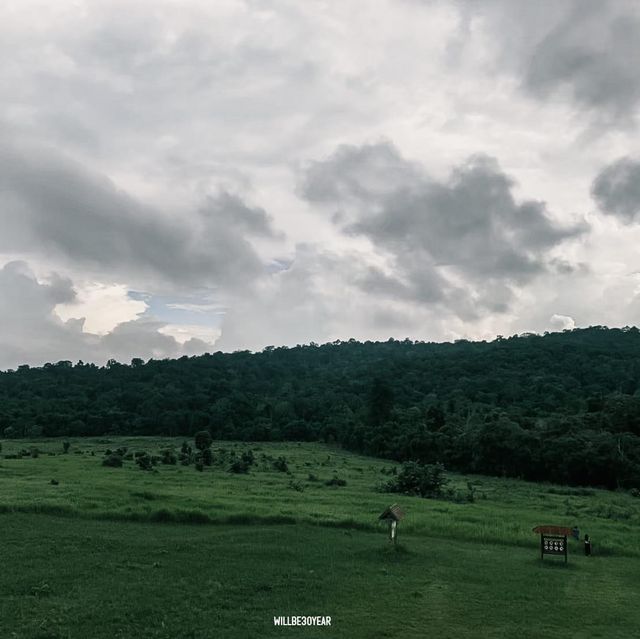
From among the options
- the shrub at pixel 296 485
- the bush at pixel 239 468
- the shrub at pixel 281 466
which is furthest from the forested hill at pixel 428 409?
the shrub at pixel 296 485

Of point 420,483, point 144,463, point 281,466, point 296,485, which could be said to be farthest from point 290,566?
point 281,466

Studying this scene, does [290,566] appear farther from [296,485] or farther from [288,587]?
[296,485]

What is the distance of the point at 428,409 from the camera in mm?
124188

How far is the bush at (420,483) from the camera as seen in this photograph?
57375mm

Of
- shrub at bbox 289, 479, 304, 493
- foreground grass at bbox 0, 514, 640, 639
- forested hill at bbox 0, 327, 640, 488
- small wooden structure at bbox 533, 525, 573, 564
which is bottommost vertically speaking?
foreground grass at bbox 0, 514, 640, 639

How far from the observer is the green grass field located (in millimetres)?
20625

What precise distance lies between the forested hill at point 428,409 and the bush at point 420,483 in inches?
1238

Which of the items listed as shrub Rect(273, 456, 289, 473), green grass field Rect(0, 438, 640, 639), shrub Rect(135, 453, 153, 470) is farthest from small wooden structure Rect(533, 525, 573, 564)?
shrub Rect(135, 453, 153, 470)

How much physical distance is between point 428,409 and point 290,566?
99.7m

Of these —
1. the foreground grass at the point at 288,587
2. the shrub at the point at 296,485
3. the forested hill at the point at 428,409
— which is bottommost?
the foreground grass at the point at 288,587

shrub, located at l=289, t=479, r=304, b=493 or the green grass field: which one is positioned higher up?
shrub, located at l=289, t=479, r=304, b=493

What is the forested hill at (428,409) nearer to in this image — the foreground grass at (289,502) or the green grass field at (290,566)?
the foreground grass at (289,502)

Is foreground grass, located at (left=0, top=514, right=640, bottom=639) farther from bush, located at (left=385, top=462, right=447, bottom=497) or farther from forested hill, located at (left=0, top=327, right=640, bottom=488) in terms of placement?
forested hill, located at (left=0, top=327, right=640, bottom=488)

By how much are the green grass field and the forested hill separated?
35608 mm
